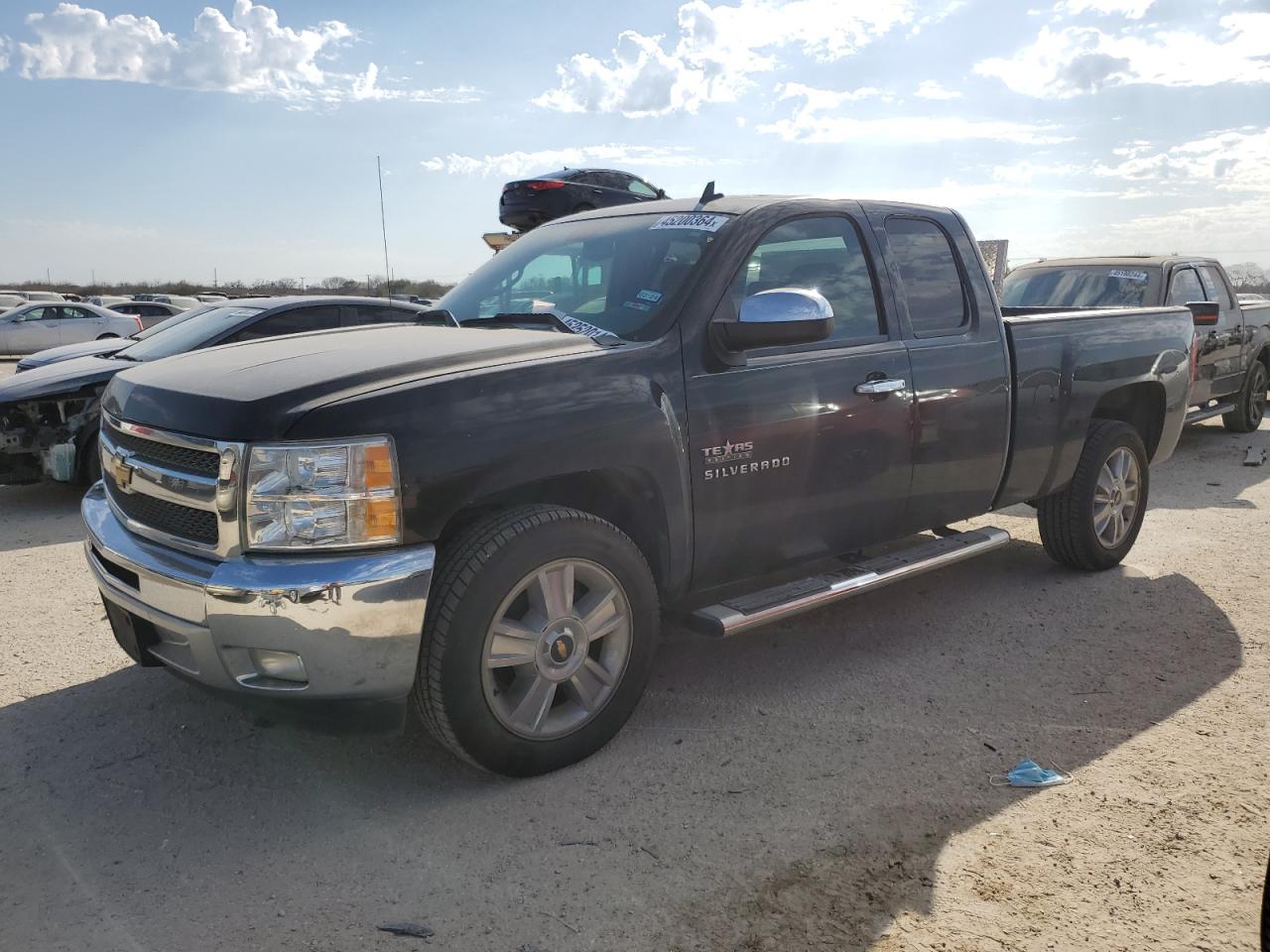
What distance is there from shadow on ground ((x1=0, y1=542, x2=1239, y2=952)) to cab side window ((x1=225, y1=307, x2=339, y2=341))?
433 centimetres

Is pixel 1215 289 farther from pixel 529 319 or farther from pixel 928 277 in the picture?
pixel 529 319

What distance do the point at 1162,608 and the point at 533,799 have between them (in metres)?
3.58

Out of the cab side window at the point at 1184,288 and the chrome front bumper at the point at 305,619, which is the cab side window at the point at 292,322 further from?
the cab side window at the point at 1184,288

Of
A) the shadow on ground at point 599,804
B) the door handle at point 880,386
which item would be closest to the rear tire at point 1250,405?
the shadow on ground at point 599,804

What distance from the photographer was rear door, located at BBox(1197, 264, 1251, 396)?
10.4 metres

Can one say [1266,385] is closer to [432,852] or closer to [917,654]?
[917,654]

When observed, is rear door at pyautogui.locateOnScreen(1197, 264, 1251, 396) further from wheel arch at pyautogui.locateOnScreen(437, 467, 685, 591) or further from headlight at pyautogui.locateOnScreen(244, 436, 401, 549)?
headlight at pyautogui.locateOnScreen(244, 436, 401, 549)

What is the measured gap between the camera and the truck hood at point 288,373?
290 cm

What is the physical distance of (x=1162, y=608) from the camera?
5.06 metres

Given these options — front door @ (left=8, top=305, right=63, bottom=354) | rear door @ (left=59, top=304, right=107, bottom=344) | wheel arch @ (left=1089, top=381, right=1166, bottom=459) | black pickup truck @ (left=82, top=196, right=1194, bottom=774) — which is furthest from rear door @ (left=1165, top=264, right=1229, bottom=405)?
front door @ (left=8, top=305, right=63, bottom=354)

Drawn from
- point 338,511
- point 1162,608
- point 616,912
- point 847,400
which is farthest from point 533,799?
point 1162,608

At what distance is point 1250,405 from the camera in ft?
37.4

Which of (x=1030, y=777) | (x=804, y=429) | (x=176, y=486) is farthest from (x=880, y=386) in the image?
(x=176, y=486)

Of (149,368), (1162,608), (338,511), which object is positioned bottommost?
(1162,608)
